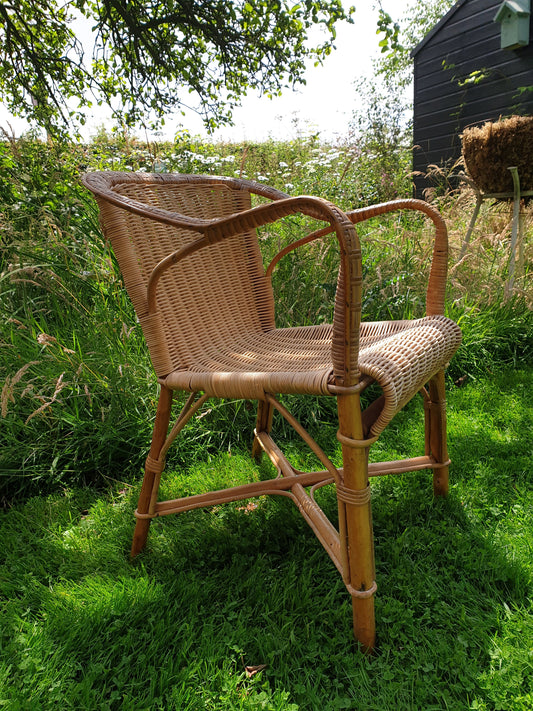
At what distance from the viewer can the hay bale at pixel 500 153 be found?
8.28 feet

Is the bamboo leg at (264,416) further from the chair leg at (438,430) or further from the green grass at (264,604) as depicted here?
the chair leg at (438,430)

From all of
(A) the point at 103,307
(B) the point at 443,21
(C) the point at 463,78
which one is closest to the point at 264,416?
(A) the point at 103,307

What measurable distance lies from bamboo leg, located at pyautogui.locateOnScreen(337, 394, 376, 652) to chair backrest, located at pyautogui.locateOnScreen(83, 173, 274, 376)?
1.68 ft

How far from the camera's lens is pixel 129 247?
117 cm

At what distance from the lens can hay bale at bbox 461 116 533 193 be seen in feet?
8.28

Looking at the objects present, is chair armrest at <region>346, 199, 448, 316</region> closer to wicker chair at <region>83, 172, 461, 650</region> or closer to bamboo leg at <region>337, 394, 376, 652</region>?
wicker chair at <region>83, 172, 461, 650</region>

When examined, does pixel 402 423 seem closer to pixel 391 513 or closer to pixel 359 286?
pixel 391 513

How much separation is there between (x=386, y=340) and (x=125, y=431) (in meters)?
1.09

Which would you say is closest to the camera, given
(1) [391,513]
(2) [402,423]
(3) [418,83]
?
(1) [391,513]

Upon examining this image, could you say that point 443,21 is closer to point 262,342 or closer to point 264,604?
point 262,342

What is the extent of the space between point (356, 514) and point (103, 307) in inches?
57.4

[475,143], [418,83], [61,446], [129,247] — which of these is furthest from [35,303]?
[418,83]

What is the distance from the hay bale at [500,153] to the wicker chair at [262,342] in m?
1.71

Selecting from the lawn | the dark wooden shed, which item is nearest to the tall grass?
the lawn
